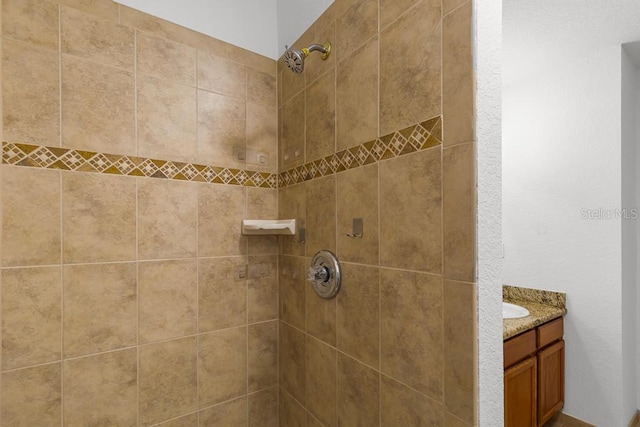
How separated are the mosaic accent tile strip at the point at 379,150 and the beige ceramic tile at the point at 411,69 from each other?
2cm

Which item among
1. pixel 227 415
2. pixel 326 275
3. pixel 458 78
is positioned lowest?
pixel 227 415

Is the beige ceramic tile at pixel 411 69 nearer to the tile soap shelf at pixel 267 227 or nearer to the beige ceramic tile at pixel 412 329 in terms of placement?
the beige ceramic tile at pixel 412 329

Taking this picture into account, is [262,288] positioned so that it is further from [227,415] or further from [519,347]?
[519,347]

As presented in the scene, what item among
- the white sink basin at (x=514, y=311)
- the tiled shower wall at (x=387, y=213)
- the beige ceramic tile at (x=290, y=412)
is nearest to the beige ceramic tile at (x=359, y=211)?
the tiled shower wall at (x=387, y=213)

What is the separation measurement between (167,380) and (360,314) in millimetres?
811

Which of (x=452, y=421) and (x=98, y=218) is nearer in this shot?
(x=452, y=421)

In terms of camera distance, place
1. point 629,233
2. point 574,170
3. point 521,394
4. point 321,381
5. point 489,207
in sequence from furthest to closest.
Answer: point 574,170 → point 629,233 → point 521,394 → point 321,381 → point 489,207

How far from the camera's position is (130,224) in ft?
3.53

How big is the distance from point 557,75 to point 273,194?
1.92 metres

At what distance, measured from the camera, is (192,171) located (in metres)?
1.20

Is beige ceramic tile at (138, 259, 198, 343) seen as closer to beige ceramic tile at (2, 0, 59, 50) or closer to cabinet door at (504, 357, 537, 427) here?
beige ceramic tile at (2, 0, 59, 50)

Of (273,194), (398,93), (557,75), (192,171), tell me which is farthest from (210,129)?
(557,75)

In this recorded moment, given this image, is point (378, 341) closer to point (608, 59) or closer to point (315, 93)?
point (315, 93)

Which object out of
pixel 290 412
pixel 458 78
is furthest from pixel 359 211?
pixel 290 412
